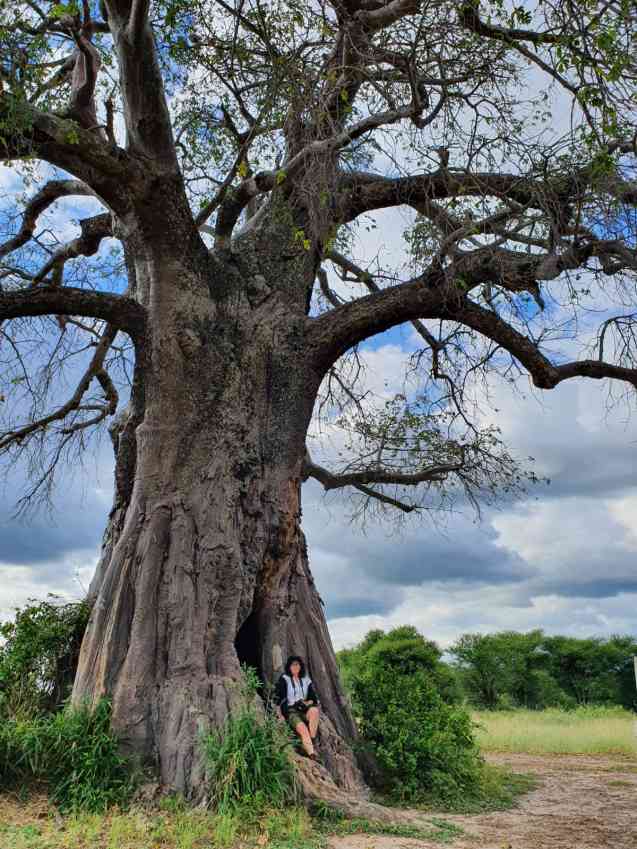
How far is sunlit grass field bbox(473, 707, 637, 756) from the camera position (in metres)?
14.6

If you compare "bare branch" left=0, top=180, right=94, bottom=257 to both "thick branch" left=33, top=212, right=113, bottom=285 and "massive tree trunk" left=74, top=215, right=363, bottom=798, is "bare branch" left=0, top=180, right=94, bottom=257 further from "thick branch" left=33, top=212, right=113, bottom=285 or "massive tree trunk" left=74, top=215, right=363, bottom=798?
"massive tree trunk" left=74, top=215, right=363, bottom=798

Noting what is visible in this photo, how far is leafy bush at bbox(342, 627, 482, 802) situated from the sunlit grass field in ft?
11.5

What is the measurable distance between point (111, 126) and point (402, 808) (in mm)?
7714

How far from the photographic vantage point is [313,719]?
8.60 meters

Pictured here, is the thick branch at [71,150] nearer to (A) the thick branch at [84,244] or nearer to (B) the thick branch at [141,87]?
(B) the thick branch at [141,87]

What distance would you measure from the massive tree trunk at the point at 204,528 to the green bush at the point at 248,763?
29cm

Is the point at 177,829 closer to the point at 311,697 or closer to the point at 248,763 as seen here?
the point at 248,763

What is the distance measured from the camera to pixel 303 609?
10.0m

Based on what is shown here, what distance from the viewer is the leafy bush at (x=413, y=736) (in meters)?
9.19

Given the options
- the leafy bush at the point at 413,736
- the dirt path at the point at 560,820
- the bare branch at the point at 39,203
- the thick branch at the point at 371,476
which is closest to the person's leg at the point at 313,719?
the leafy bush at the point at 413,736

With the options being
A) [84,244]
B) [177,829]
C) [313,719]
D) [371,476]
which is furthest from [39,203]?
[177,829]

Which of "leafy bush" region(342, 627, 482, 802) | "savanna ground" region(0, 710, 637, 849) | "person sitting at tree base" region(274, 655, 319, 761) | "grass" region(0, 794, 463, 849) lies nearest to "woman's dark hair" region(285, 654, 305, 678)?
"person sitting at tree base" region(274, 655, 319, 761)

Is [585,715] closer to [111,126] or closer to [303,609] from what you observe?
[303,609]

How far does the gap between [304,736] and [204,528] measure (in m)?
2.22
